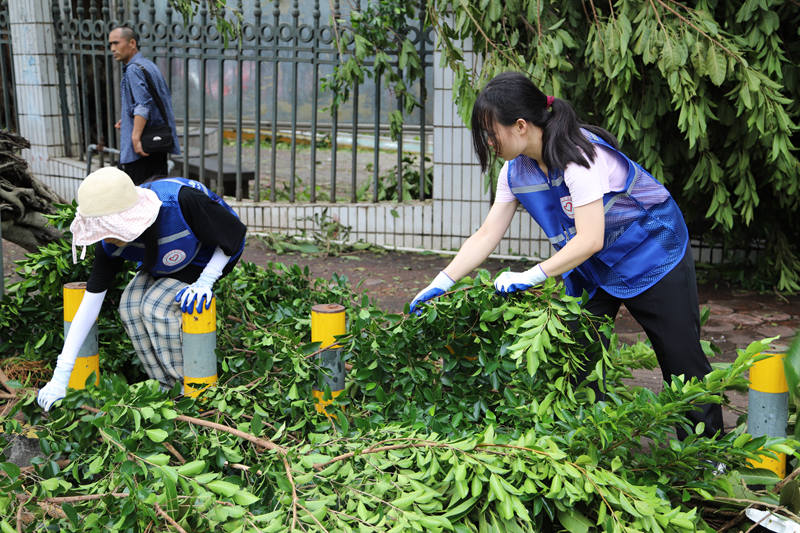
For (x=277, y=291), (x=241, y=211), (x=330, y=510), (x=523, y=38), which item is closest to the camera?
(x=330, y=510)

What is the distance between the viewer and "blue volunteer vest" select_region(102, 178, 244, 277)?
3.04 m

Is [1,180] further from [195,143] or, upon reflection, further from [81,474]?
[195,143]

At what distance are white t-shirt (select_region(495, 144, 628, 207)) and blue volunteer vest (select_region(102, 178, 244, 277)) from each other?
132cm

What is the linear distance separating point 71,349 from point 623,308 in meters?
4.04

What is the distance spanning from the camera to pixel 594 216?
8.74ft

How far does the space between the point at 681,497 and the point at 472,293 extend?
0.90 meters

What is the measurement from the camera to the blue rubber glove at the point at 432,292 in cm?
290

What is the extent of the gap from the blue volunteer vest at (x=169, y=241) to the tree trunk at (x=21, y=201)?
4.23ft

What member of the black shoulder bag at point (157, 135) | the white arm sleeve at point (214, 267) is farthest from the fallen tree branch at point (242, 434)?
the black shoulder bag at point (157, 135)

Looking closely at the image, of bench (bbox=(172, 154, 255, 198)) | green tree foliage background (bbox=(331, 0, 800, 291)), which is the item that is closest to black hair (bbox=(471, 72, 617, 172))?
green tree foliage background (bbox=(331, 0, 800, 291))

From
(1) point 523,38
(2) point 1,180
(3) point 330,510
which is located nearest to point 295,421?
(3) point 330,510

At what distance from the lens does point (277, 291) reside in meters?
3.77

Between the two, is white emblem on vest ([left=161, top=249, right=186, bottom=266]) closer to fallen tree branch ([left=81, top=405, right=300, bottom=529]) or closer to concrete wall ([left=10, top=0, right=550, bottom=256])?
fallen tree branch ([left=81, top=405, right=300, bottom=529])

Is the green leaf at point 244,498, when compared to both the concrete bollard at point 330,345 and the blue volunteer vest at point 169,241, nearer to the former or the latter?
the concrete bollard at point 330,345
